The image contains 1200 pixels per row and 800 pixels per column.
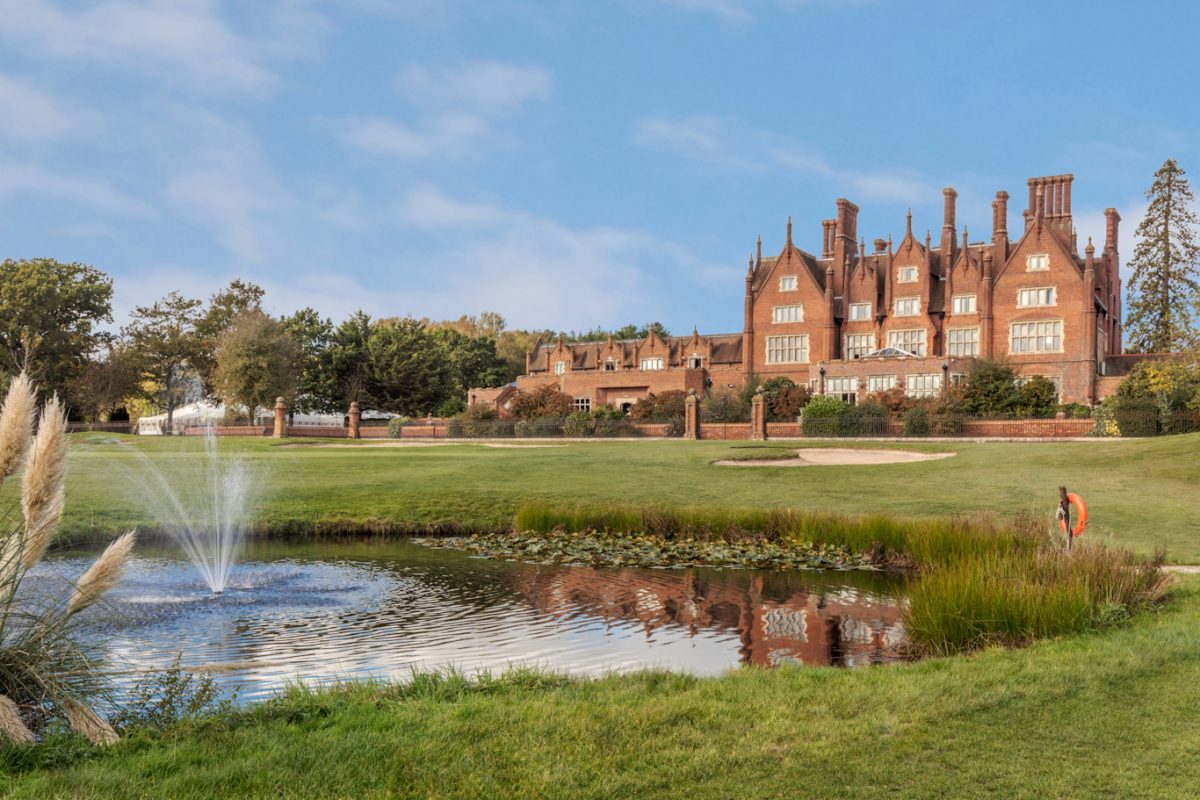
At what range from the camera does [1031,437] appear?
43.1 meters

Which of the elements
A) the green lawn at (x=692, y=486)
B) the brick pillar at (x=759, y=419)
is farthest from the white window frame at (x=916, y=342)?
the green lawn at (x=692, y=486)

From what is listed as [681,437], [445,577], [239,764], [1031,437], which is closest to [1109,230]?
[1031,437]

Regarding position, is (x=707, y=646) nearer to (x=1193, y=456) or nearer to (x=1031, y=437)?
(x=1193, y=456)

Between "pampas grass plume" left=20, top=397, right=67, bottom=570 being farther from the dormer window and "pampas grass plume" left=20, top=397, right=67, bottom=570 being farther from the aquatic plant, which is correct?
the dormer window

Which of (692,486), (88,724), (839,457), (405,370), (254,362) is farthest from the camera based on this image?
(405,370)

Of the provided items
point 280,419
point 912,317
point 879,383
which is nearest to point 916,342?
point 912,317

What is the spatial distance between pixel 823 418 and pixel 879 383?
55.7 ft

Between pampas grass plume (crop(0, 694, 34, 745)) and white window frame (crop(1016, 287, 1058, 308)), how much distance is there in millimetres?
65265

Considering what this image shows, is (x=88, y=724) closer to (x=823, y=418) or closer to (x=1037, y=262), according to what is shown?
(x=823, y=418)

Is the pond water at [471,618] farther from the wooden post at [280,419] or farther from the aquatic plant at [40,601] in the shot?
the wooden post at [280,419]

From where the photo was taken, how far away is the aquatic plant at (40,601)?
5.08 meters

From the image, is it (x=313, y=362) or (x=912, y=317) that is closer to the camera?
(x=912, y=317)

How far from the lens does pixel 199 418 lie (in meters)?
75.7

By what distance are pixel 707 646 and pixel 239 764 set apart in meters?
5.97
